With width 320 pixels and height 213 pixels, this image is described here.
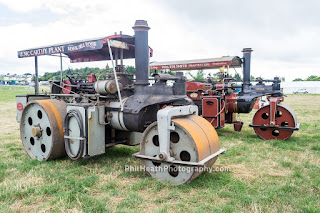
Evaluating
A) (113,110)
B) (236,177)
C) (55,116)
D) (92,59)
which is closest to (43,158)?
(55,116)

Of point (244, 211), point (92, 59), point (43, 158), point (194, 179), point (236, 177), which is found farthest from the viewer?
point (92, 59)

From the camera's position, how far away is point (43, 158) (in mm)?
4734

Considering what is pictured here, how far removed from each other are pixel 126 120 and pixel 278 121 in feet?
13.5

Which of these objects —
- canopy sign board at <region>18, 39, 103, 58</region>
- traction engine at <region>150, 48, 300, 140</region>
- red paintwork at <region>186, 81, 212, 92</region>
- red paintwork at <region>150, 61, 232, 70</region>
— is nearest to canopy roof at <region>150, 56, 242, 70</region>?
red paintwork at <region>150, 61, 232, 70</region>

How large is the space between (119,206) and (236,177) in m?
1.78

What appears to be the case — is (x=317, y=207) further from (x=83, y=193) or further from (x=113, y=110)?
(x=113, y=110)

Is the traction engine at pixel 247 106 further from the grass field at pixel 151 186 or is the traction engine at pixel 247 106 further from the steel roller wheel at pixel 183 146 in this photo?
the steel roller wheel at pixel 183 146

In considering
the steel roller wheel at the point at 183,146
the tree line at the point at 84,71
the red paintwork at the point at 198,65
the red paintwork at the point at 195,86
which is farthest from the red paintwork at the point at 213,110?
the steel roller wheel at the point at 183,146

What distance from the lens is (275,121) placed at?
22.0ft

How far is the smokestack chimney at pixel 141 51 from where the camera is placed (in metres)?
4.42

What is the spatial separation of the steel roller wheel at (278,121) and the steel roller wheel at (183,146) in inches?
136

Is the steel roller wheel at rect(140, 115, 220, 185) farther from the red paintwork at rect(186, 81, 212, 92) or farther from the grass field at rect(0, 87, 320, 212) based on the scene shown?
the red paintwork at rect(186, 81, 212, 92)

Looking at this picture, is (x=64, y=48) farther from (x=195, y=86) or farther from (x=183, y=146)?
(x=195, y=86)

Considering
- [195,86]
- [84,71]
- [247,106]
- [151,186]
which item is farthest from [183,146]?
[195,86]
